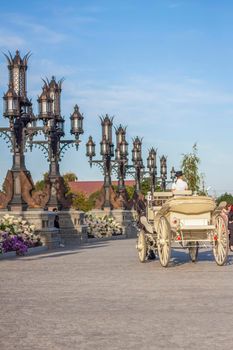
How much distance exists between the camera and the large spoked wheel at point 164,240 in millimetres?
17344

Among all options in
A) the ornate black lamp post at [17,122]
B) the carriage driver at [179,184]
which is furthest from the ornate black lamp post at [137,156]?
the carriage driver at [179,184]

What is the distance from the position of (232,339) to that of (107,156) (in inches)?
1444

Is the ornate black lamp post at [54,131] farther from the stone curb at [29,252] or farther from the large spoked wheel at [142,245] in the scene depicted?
the large spoked wheel at [142,245]

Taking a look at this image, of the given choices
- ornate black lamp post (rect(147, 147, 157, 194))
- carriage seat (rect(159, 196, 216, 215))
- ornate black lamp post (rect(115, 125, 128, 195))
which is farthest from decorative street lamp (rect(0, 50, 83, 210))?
ornate black lamp post (rect(147, 147, 157, 194))

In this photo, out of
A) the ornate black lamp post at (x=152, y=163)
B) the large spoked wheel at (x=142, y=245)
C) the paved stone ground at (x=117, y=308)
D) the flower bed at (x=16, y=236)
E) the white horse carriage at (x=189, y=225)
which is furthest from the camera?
the ornate black lamp post at (x=152, y=163)

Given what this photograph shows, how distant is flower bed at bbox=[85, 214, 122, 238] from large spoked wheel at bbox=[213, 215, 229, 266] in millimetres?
22856

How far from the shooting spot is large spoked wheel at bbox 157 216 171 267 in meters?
17.3

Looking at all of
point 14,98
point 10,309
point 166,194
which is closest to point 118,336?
point 10,309

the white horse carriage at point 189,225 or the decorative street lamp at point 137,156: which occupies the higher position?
the decorative street lamp at point 137,156

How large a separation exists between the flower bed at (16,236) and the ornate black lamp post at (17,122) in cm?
127

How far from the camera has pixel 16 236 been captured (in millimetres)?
25375

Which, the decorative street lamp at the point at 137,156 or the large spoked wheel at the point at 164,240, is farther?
the decorative street lamp at the point at 137,156

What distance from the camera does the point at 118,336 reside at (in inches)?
309

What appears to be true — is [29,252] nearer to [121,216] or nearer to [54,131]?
[54,131]
